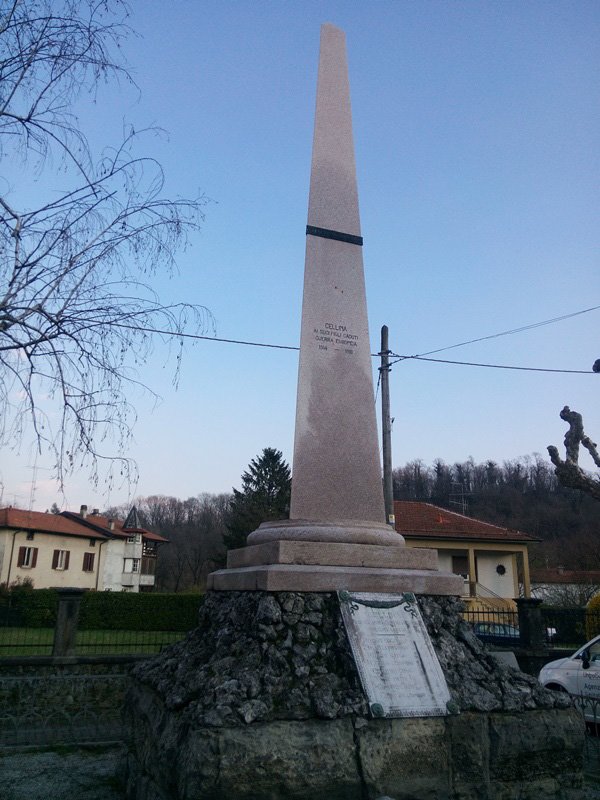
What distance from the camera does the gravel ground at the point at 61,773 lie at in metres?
4.18

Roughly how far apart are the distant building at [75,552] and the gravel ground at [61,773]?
2764cm

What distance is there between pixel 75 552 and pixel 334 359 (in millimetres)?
40195

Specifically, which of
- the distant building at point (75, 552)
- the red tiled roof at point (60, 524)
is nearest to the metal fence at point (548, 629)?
the distant building at point (75, 552)

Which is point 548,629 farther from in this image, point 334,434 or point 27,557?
point 27,557

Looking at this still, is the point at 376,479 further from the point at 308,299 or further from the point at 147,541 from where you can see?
the point at 147,541

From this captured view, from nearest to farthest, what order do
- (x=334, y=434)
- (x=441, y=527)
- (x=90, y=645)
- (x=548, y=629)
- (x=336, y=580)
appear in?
(x=336, y=580) → (x=334, y=434) → (x=90, y=645) → (x=548, y=629) → (x=441, y=527)

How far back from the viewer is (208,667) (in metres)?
3.35

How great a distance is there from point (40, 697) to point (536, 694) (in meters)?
8.88

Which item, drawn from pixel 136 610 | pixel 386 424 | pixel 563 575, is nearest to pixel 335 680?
pixel 386 424

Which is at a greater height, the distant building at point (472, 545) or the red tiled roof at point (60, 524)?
the red tiled roof at point (60, 524)

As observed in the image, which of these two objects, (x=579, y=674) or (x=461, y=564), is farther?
(x=461, y=564)

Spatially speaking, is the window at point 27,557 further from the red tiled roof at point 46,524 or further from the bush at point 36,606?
the bush at point 36,606

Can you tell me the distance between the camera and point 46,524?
126ft

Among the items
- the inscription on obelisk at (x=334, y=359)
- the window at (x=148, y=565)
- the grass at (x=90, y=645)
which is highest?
the inscription on obelisk at (x=334, y=359)
